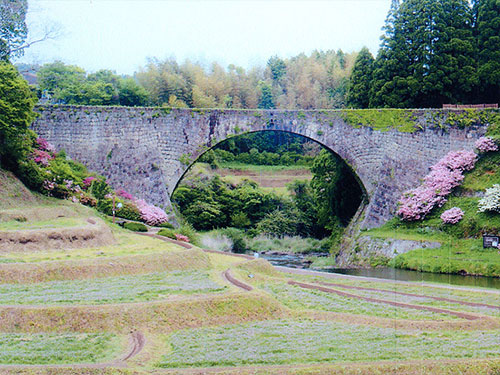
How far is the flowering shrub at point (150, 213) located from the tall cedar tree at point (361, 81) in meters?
15.5

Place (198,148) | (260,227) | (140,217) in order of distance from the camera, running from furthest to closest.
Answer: (260,227)
(198,148)
(140,217)

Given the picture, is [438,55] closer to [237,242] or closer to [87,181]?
[237,242]

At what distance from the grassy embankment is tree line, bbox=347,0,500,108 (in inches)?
283

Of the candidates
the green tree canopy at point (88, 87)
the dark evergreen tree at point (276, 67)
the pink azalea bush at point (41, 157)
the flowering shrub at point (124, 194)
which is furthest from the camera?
the dark evergreen tree at point (276, 67)

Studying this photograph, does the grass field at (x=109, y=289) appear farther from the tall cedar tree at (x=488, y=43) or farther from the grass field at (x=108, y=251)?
the tall cedar tree at (x=488, y=43)

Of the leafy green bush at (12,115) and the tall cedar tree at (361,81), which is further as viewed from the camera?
the tall cedar tree at (361,81)

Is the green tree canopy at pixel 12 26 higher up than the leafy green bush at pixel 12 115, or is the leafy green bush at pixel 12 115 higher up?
the green tree canopy at pixel 12 26

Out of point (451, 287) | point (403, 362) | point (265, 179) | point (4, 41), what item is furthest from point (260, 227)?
point (403, 362)

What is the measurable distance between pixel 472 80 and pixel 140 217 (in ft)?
66.0

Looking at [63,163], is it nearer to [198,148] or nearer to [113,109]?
[113,109]

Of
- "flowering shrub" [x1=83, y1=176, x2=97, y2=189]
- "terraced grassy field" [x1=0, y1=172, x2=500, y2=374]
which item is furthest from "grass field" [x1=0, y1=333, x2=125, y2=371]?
"flowering shrub" [x1=83, y1=176, x2=97, y2=189]

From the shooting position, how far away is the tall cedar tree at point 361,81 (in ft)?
149

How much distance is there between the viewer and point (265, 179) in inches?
2483

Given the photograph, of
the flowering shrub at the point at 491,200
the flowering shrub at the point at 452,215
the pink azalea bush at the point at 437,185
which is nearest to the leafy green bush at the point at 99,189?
the pink azalea bush at the point at 437,185
